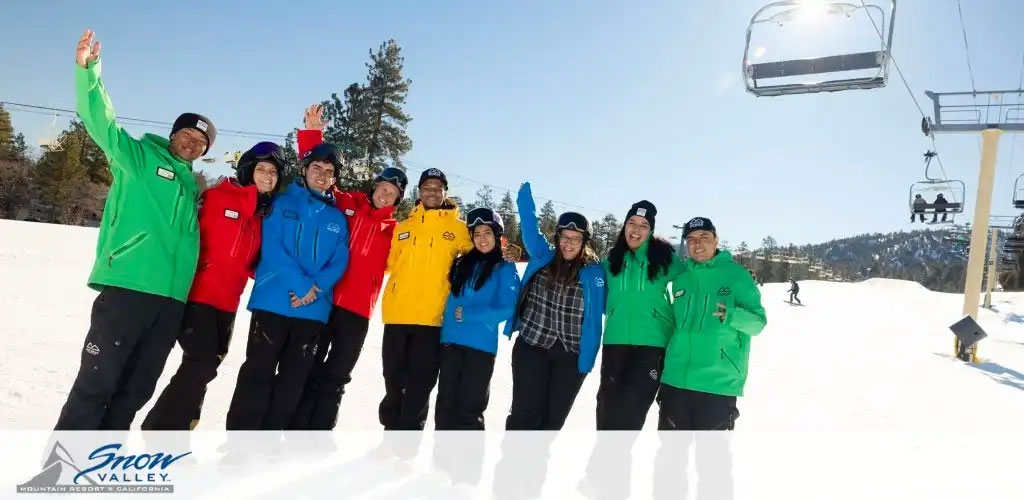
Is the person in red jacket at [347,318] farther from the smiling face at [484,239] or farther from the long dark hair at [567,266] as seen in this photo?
the long dark hair at [567,266]

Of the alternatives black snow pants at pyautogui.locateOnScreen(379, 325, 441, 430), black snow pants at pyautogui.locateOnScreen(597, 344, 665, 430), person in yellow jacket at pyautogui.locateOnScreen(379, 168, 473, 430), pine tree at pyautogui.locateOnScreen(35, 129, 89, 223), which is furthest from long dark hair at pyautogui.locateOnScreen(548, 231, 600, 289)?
pine tree at pyautogui.locateOnScreen(35, 129, 89, 223)

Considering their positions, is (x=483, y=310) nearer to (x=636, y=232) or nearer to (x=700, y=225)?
(x=636, y=232)

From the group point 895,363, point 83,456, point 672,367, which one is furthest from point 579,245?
point 895,363

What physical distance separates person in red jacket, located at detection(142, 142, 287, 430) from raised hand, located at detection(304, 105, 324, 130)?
34.3 inches

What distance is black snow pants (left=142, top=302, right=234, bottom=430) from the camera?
3283mm

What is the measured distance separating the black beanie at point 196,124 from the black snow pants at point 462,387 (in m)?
1.97

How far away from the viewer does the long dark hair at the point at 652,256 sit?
12.0 ft

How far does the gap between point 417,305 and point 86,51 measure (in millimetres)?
2281

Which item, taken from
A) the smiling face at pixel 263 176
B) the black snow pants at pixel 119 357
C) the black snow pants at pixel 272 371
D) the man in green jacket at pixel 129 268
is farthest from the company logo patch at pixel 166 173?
the black snow pants at pixel 272 371

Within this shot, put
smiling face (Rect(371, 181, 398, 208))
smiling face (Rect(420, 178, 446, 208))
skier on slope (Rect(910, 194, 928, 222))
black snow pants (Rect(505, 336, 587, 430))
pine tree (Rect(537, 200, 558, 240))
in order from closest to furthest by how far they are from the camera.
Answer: black snow pants (Rect(505, 336, 587, 430)), smiling face (Rect(420, 178, 446, 208)), smiling face (Rect(371, 181, 398, 208)), skier on slope (Rect(910, 194, 928, 222)), pine tree (Rect(537, 200, 558, 240))

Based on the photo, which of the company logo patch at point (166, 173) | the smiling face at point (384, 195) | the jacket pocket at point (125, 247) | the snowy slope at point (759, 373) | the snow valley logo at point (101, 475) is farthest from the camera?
the snowy slope at point (759, 373)

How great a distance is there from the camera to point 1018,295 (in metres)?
49.0

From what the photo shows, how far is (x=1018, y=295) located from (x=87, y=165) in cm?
8414

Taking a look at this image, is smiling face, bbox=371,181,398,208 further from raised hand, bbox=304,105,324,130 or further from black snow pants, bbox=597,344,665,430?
black snow pants, bbox=597,344,665,430
